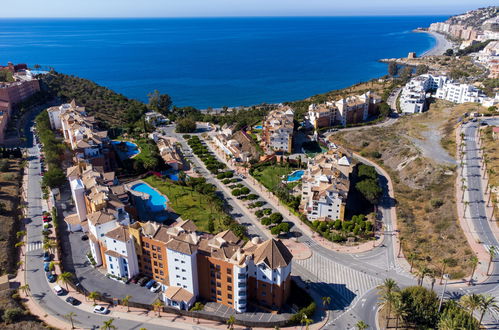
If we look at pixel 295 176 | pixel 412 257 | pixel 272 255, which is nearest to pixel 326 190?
pixel 412 257

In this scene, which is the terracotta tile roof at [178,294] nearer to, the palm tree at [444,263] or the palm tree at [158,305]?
the palm tree at [158,305]

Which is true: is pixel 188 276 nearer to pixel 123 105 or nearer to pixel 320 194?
pixel 320 194

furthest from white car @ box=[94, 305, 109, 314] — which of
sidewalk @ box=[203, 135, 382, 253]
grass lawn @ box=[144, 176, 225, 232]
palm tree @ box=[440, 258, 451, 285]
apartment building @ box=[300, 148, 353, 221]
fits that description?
palm tree @ box=[440, 258, 451, 285]

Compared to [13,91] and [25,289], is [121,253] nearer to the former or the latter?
[25,289]

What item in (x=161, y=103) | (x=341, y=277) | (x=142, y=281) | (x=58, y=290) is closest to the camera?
(x=58, y=290)

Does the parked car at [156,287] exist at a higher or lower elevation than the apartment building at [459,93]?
lower

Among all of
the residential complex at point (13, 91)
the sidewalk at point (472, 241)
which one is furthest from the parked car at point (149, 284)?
the residential complex at point (13, 91)
